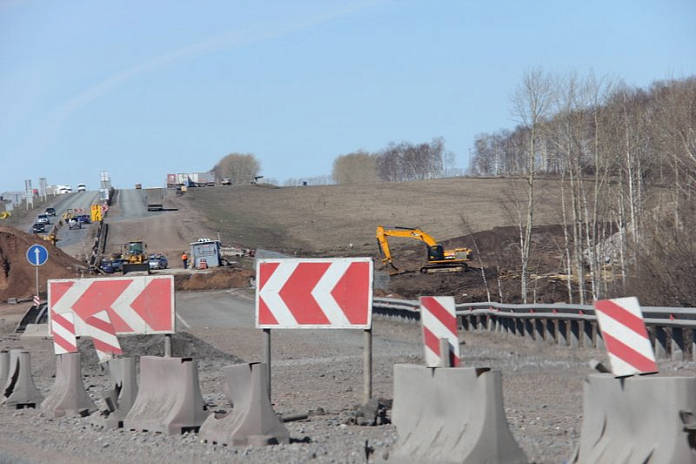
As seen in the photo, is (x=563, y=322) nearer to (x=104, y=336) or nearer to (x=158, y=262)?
(x=104, y=336)

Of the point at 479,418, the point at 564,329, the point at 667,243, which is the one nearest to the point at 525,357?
the point at 564,329

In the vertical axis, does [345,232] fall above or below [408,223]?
below

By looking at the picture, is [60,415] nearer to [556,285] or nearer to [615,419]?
[615,419]

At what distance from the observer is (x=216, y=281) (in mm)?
56719

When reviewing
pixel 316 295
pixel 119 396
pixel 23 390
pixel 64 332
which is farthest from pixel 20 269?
pixel 316 295

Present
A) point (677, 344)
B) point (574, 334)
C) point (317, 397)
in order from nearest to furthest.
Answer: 1. point (317, 397)
2. point (677, 344)
3. point (574, 334)

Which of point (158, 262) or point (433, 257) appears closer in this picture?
point (433, 257)

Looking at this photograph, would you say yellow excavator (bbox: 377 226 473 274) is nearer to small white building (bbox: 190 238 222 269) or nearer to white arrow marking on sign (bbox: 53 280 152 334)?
small white building (bbox: 190 238 222 269)

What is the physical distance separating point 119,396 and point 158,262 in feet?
190

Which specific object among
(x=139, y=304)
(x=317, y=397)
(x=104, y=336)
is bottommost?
(x=317, y=397)

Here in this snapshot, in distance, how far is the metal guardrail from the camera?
67.1 ft

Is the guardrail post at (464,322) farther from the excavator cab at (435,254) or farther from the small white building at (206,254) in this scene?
the small white building at (206,254)

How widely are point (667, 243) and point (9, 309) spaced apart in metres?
32.1

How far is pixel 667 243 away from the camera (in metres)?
27.7
